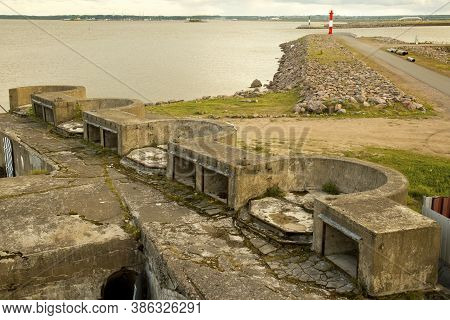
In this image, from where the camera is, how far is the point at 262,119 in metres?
20.4

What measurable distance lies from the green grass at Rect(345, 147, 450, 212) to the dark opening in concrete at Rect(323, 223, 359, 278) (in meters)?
3.33

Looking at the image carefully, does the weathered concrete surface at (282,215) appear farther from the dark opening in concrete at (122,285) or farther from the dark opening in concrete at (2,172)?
the dark opening in concrete at (2,172)

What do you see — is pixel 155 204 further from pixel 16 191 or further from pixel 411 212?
pixel 411 212

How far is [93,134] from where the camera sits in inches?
569

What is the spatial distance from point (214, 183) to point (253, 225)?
177 centimetres

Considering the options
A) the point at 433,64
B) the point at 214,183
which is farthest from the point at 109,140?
the point at 433,64

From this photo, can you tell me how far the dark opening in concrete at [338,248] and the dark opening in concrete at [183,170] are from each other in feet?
13.0

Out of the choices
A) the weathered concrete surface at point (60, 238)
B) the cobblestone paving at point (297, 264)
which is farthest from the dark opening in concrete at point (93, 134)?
the cobblestone paving at point (297, 264)

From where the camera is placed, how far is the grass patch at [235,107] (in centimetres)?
2206

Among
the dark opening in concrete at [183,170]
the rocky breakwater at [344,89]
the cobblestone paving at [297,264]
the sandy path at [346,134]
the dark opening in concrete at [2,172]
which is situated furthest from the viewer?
the rocky breakwater at [344,89]

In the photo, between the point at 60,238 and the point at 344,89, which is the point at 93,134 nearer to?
the point at 60,238
